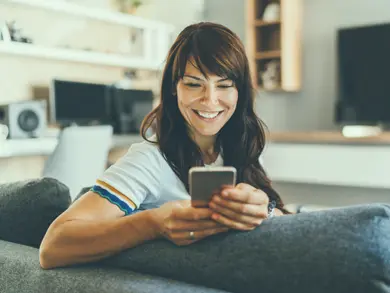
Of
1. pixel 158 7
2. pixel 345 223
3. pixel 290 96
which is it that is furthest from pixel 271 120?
pixel 345 223

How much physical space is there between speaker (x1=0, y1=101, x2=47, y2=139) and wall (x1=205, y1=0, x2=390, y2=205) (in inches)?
78.4

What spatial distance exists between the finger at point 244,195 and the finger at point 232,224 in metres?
0.03

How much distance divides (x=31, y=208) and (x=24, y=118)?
2.77 meters

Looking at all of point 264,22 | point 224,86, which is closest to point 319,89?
point 264,22

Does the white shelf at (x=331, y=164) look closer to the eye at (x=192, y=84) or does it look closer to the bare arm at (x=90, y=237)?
the eye at (x=192, y=84)

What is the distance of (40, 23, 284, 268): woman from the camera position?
813mm

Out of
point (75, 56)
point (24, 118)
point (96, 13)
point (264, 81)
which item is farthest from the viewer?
point (264, 81)

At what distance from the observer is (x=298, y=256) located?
724 mm

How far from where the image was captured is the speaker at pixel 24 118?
361 centimetres

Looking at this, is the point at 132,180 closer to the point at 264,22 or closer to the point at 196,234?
the point at 196,234

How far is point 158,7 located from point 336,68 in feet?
6.39

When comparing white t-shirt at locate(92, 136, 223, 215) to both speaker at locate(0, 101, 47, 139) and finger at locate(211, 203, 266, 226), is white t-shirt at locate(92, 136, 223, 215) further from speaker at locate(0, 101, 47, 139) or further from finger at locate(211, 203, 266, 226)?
speaker at locate(0, 101, 47, 139)

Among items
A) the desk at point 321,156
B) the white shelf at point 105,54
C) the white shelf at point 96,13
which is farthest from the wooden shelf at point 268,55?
the white shelf at point 96,13

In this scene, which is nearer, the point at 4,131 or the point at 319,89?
the point at 4,131
